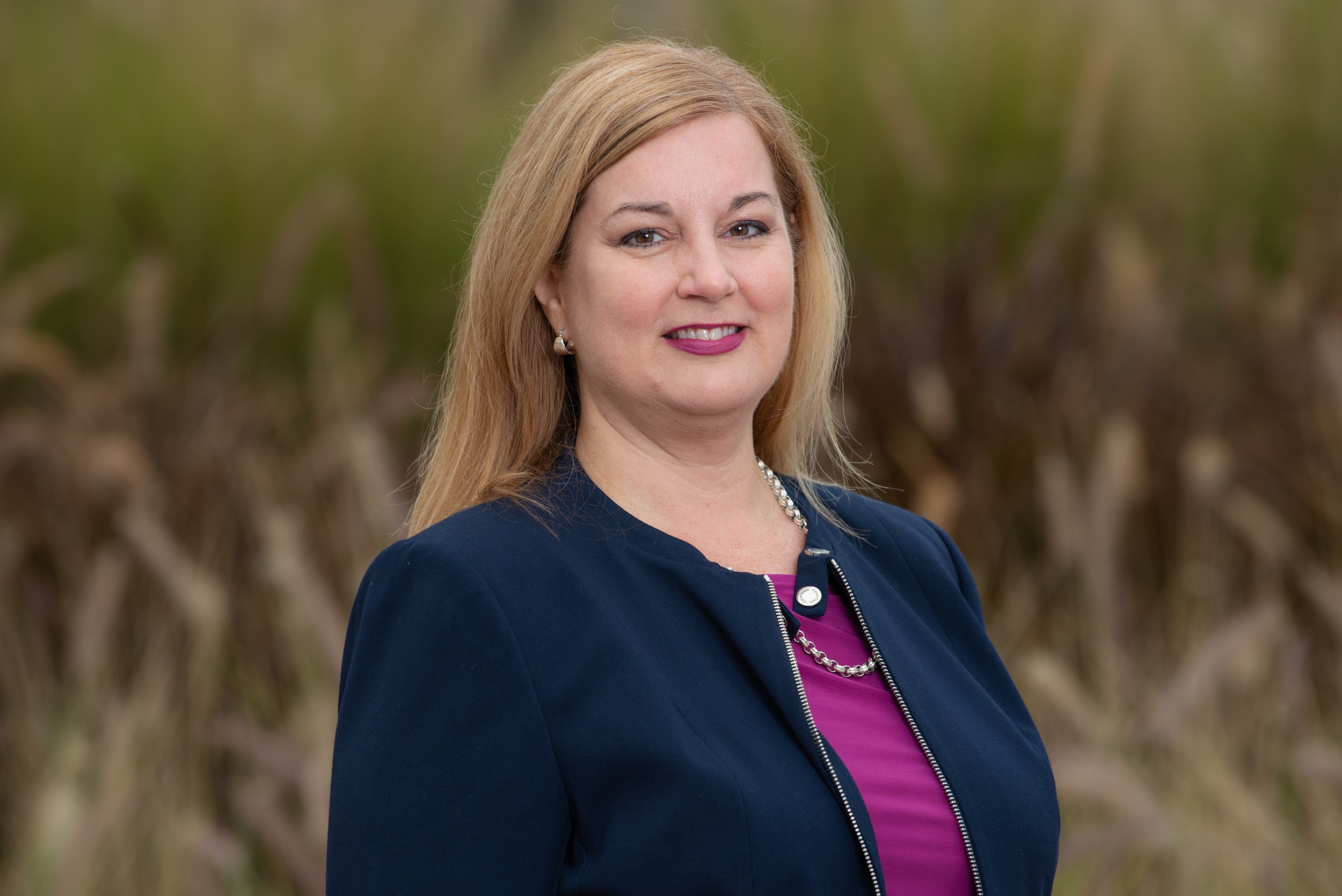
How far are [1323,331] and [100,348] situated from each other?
457 centimetres

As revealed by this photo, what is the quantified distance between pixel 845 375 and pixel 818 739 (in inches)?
128

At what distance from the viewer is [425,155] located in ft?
21.0

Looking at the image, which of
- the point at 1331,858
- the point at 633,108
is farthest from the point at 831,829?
the point at 1331,858

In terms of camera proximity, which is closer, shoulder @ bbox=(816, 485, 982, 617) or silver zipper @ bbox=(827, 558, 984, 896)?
silver zipper @ bbox=(827, 558, 984, 896)

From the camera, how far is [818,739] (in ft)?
6.46

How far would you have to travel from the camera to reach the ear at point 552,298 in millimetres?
2270

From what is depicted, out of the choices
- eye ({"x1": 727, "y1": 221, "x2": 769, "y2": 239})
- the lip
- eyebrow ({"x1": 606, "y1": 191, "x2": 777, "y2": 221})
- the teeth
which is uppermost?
eyebrow ({"x1": 606, "y1": 191, "x2": 777, "y2": 221})

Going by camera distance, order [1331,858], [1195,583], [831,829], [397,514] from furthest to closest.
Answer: [1195,583], [397,514], [1331,858], [831,829]

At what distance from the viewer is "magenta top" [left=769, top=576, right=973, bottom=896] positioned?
199 cm

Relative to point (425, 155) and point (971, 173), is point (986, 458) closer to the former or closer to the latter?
point (971, 173)

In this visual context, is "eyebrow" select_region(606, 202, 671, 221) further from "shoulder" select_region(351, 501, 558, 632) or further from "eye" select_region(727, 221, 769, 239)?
"shoulder" select_region(351, 501, 558, 632)

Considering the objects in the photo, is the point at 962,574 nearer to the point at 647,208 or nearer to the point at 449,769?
the point at 647,208

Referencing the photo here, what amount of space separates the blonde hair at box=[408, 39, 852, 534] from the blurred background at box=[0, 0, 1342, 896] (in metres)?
1.19

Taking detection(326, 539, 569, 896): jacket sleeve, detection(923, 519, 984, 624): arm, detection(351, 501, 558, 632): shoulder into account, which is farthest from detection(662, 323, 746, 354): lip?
detection(923, 519, 984, 624): arm
